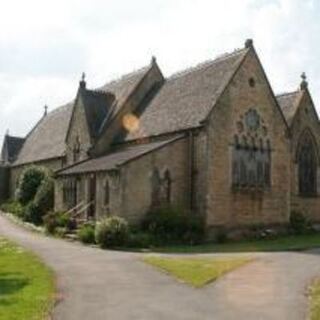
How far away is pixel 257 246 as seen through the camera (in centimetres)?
3450

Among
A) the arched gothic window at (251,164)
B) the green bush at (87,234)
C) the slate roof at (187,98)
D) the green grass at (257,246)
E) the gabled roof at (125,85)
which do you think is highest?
the gabled roof at (125,85)

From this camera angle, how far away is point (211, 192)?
37.6 metres

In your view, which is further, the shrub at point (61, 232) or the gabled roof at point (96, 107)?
the gabled roof at point (96, 107)

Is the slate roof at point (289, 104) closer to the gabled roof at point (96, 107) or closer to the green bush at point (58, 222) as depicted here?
the gabled roof at point (96, 107)

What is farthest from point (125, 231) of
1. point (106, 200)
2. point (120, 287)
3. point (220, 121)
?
point (120, 287)

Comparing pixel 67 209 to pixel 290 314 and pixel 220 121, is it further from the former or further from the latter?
pixel 290 314

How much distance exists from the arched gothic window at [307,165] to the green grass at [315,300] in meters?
26.3

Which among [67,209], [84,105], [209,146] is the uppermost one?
[84,105]

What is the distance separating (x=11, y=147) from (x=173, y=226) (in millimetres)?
44024

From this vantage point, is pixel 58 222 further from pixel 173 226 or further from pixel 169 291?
pixel 169 291

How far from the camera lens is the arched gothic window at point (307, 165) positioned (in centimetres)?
4699

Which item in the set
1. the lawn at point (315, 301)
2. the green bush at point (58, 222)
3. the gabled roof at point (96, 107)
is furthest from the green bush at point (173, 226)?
the lawn at point (315, 301)

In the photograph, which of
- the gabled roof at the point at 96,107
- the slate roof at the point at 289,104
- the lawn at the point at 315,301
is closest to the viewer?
the lawn at the point at 315,301

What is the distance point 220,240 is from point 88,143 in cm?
1394
